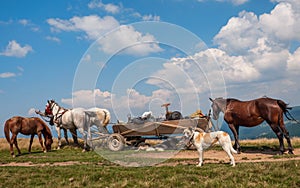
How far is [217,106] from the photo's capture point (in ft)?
51.0

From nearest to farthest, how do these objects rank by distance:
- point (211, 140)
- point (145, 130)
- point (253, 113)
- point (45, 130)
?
point (211, 140), point (253, 113), point (145, 130), point (45, 130)

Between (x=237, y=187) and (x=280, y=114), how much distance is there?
6.95 m

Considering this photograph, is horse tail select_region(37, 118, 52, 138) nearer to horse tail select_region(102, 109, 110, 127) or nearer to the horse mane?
the horse mane

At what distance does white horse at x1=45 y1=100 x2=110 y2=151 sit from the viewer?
706 inches

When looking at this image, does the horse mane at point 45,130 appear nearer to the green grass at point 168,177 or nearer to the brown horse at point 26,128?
the brown horse at point 26,128

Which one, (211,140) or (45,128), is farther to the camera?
(45,128)

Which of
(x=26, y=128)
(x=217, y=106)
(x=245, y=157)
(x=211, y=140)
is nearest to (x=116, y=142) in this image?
(x=26, y=128)

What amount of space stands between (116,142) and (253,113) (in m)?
7.35

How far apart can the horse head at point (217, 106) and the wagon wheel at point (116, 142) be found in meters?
5.14

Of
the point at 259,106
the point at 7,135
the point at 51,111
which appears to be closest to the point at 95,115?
the point at 51,111

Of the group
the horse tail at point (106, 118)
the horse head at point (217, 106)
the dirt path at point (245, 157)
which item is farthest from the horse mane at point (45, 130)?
the horse head at point (217, 106)

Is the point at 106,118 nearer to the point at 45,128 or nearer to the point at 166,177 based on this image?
the point at 45,128

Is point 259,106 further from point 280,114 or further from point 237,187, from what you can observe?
point 237,187

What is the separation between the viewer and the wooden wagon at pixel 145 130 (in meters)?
15.4
